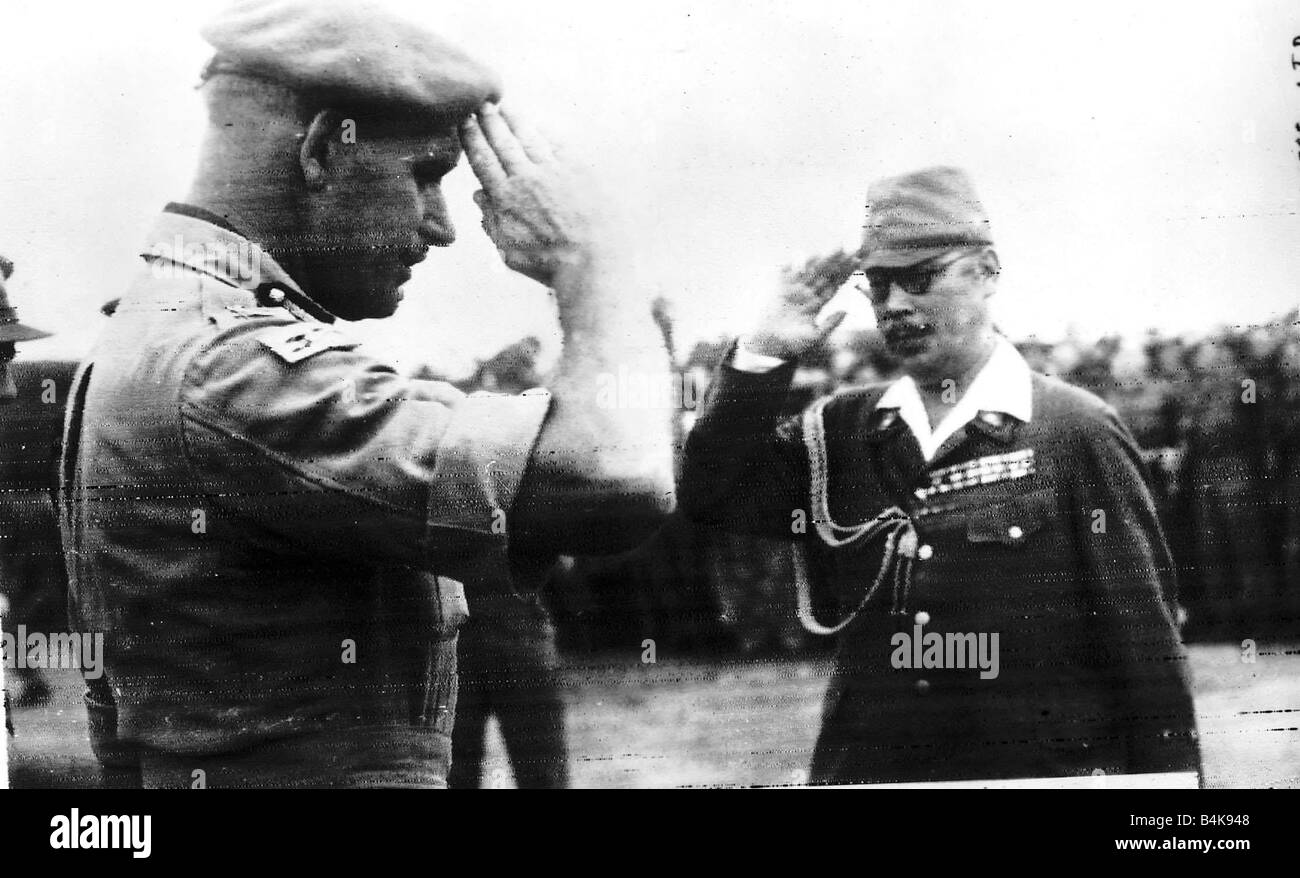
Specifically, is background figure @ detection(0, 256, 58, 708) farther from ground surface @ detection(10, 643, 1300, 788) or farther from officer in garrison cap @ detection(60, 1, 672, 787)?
ground surface @ detection(10, 643, 1300, 788)

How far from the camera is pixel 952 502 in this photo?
7.91 feet

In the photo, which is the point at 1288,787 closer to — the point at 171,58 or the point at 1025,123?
the point at 1025,123

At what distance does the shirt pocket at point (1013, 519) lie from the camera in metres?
2.40

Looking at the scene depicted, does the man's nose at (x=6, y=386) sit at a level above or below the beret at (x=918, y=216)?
below

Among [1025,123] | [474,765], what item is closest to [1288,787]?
[1025,123]

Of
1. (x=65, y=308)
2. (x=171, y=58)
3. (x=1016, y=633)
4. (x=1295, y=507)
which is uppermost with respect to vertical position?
(x=171, y=58)

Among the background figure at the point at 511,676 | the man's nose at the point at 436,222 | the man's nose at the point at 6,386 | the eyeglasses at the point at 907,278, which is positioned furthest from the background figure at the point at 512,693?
the man's nose at the point at 6,386

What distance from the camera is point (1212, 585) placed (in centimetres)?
243

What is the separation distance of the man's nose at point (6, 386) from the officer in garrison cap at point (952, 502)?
1.42 metres

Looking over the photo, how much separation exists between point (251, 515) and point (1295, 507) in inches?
83.4

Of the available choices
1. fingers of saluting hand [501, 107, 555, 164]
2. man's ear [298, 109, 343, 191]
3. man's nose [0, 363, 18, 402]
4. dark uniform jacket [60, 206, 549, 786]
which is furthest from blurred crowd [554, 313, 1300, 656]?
man's nose [0, 363, 18, 402]

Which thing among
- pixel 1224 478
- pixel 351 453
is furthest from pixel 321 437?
pixel 1224 478

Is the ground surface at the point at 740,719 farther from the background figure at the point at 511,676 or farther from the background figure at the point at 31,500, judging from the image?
the background figure at the point at 31,500

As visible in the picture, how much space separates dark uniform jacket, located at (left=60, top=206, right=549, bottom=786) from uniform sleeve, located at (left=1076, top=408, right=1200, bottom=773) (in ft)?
3.71
